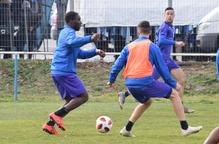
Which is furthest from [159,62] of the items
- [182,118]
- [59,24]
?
[59,24]

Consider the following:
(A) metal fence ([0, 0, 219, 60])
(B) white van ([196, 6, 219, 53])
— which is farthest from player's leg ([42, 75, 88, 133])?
(B) white van ([196, 6, 219, 53])

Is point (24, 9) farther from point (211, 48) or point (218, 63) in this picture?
point (218, 63)

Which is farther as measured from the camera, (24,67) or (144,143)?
(24,67)

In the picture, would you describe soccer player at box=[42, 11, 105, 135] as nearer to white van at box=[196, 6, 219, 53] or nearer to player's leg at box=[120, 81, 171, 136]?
player's leg at box=[120, 81, 171, 136]

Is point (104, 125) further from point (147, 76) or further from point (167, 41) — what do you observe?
point (167, 41)

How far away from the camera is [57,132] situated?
1285 cm

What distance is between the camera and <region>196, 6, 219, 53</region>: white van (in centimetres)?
2219

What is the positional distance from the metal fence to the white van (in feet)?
0.79

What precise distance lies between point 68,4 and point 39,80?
2.35 meters

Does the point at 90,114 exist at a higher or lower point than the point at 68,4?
lower

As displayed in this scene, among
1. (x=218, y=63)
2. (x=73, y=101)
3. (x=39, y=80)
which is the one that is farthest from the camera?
(x=39, y=80)

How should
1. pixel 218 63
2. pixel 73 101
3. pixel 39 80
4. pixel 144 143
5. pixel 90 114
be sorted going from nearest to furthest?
pixel 218 63 → pixel 144 143 → pixel 73 101 → pixel 90 114 → pixel 39 80

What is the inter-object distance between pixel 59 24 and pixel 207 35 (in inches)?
168

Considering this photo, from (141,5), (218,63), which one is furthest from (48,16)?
(218,63)
